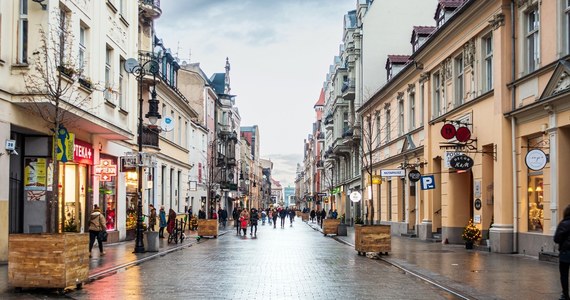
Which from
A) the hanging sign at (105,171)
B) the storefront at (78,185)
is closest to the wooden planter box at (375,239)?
the storefront at (78,185)

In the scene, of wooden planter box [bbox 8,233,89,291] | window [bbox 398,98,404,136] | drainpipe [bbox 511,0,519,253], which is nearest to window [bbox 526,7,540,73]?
drainpipe [bbox 511,0,519,253]

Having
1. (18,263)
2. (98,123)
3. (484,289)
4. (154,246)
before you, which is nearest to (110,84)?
(98,123)

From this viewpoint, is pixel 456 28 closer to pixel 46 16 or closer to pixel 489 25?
pixel 489 25

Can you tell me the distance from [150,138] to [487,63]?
1761 cm

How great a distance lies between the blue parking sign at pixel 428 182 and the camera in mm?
30216

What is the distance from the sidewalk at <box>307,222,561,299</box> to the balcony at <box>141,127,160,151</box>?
14230 mm

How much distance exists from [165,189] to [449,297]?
3240cm

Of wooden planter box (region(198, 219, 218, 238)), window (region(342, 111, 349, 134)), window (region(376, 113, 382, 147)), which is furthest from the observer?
window (region(342, 111, 349, 134))

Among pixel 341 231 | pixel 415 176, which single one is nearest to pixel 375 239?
pixel 415 176

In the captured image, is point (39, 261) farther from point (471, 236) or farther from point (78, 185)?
point (471, 236)

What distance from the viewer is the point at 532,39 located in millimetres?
22422

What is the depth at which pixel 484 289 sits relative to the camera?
13.8 meters

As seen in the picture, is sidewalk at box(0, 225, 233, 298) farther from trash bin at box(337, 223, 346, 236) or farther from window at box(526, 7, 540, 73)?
trash bin at box(337, 223, 346, 236)

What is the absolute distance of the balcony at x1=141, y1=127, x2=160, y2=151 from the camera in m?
35.5
